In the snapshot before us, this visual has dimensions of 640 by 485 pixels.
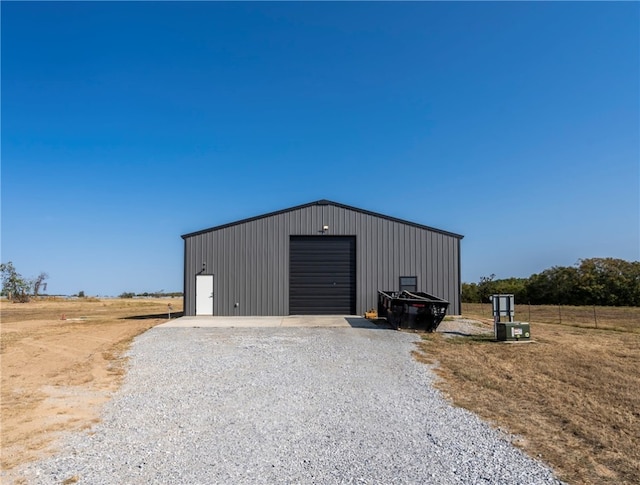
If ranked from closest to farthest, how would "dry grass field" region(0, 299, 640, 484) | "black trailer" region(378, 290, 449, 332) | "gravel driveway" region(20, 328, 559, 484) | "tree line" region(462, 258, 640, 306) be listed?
1. "gravel driveway" region(20, 328, 559, 484)
2. "dry grass field" region(0, 299, 640, 484)
3. "black trailer" region(378, 290, 449, 332)
4. "tree line" region(462, 258, 640, 306)

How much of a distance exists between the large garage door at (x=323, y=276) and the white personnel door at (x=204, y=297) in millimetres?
3522

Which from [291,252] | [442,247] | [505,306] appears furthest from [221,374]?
[442,247]

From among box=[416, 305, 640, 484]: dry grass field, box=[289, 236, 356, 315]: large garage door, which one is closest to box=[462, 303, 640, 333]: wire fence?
box=[416, 305, 640, 484]: dry grass field

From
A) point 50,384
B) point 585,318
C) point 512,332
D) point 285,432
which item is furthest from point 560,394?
point 585,318

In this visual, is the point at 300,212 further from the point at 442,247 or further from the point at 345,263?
the point at 442,247

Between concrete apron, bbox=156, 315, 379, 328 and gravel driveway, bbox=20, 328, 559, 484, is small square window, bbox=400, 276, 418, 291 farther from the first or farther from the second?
gravel driveway, bbox=20, 328, 559, 484

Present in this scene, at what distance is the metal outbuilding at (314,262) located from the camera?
19891 millimetres

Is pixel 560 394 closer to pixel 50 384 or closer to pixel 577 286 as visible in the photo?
pixel 50 384

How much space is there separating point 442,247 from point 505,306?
6654 mm

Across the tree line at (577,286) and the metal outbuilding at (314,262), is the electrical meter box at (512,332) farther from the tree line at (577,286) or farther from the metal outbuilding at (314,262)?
the tree line at (577,286)

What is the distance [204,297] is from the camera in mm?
19859

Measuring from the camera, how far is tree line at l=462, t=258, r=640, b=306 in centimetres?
3366

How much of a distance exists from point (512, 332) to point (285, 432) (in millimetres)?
9737

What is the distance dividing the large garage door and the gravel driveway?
10.3 metres
